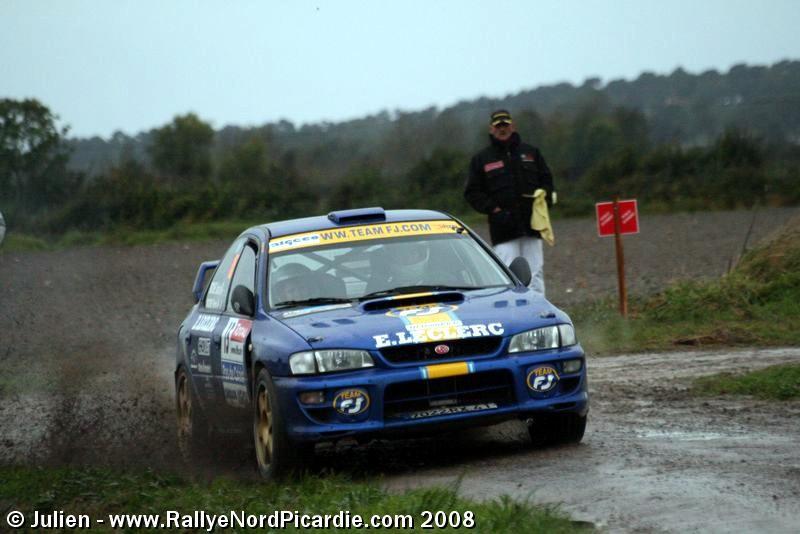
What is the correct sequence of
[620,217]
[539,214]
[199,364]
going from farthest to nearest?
[620,217], [539,214], [199,364]

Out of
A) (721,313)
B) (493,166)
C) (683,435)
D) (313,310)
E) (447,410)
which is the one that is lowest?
(721,313)

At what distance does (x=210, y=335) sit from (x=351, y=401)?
80.3 inches

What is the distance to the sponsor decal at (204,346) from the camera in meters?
9.30

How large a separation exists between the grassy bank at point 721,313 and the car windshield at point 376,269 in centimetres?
507

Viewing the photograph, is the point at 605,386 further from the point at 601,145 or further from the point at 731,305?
the point at 601,145

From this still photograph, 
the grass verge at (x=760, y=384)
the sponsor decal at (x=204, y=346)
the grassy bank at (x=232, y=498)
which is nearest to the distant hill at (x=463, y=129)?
the grass verge at (x=760, y=384)

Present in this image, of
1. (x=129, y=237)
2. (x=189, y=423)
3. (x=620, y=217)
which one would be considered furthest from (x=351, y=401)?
(x=129, y=237)

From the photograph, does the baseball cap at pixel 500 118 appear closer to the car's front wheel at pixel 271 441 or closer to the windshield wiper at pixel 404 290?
the windshield wiper at pixel 404 290

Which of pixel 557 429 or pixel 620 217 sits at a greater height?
pixel 620 217

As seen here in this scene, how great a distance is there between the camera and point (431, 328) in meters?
7.68

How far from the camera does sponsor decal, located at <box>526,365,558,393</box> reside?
7820mm

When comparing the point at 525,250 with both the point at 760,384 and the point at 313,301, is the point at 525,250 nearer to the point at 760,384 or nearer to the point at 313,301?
the point at 760,384

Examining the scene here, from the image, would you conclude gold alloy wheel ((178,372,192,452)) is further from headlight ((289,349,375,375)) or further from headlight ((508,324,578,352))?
headlight ((508,324,578,352))

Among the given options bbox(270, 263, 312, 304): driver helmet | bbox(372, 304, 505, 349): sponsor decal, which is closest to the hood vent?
bbox(372, 304, 505, 349): sponsor decal
